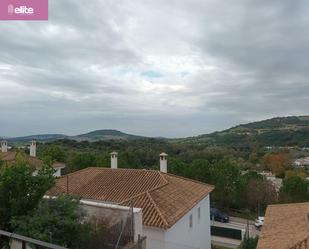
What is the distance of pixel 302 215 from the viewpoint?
15.4 metres

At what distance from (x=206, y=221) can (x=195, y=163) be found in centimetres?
1474

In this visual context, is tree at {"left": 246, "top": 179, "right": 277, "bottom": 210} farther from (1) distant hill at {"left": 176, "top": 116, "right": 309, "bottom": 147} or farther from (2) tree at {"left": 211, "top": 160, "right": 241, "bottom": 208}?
(1) distant hill at {"left": 176, "top": 116, "right": 309, "bottom": 147}

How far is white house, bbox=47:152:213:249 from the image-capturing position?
14711mm

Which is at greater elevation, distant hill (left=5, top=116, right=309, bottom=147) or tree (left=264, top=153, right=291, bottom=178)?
distant hill (left=5, top=116, right=309, bottom=147)

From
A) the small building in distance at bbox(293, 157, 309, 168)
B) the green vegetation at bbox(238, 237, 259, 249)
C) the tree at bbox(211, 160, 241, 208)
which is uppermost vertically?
the tree at bbox(211, 160, 241, 208)

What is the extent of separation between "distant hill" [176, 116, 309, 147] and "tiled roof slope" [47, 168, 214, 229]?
82.7m

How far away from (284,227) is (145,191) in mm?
7230

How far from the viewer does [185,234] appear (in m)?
17.4

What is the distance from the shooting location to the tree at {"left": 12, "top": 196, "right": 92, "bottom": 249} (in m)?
7.53

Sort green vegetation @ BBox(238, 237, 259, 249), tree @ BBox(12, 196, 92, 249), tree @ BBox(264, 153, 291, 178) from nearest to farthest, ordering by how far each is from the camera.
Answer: tree @ BBox(12, 196, 92, 249)
green vegetation @ BBox(238, 237, 259, 249)
tree @ BBox(264, 153, 291, 178)

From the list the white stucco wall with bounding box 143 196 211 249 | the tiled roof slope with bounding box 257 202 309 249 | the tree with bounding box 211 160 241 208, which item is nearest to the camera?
the tiled roof slope with bounding box 257 202 309 249

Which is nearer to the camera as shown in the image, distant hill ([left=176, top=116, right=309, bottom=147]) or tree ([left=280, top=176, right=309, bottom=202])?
tree ([left=280, top=176, right=309, bottom=202])

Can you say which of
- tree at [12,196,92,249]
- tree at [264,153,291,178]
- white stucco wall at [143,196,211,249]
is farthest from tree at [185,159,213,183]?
tree at [264,153,291,178]

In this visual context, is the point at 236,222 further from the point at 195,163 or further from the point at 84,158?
the point at 84,158
